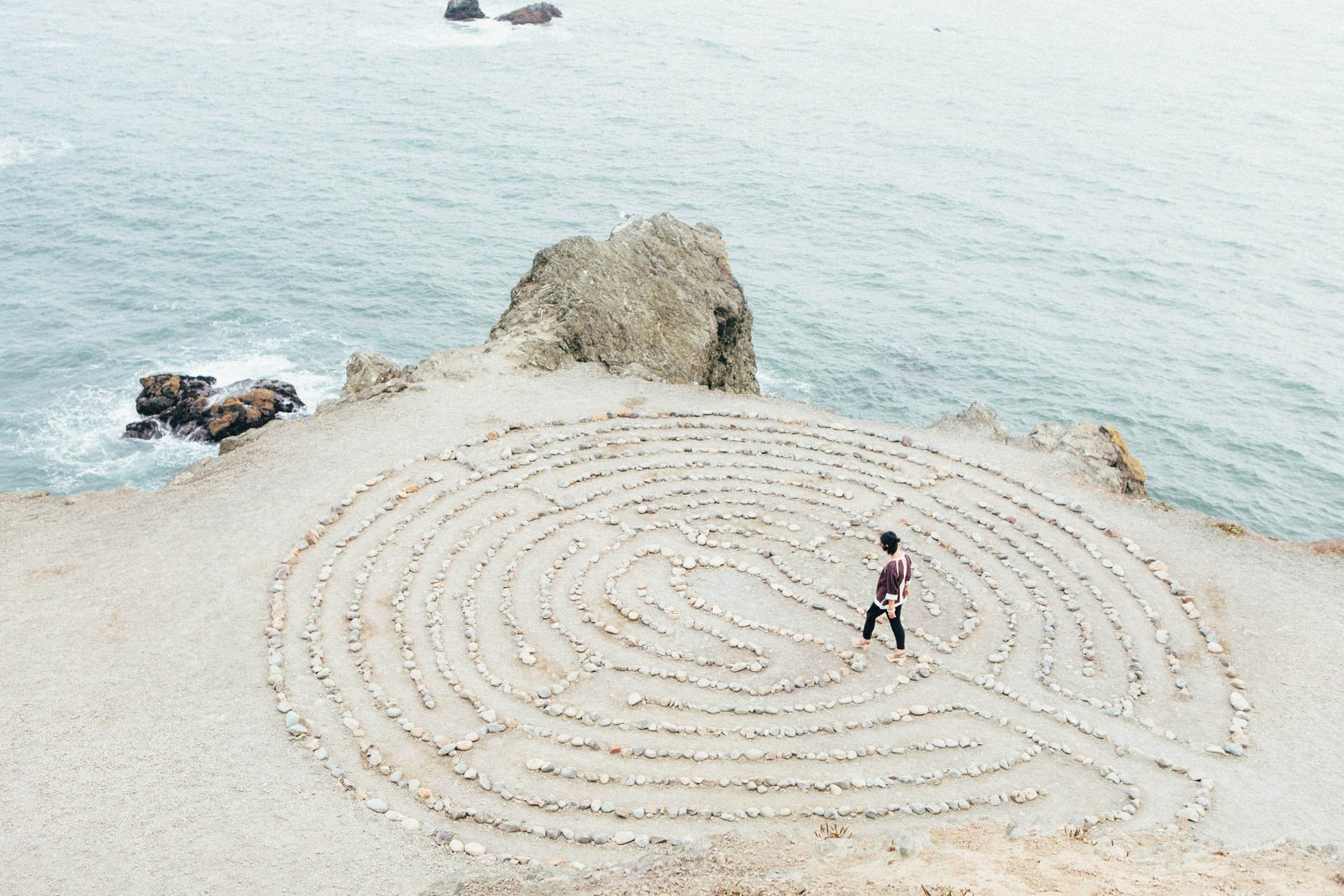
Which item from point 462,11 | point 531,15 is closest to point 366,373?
point 531,15

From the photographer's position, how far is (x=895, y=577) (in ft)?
60.0

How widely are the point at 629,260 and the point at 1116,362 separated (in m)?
28.2

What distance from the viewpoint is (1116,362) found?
50.6 m

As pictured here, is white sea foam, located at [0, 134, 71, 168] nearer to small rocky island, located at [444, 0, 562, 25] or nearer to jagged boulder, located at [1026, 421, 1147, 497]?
small rocky island, located at [444, 0, 562, 25]

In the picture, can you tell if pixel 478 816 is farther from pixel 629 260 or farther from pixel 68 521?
pixel 629 260

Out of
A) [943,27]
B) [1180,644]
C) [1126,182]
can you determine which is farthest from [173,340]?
[943,27]

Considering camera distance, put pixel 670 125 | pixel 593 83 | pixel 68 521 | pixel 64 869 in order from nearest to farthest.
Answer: pixel 64 869, pixel 68 521, pixel 670 125, pixel 593 83

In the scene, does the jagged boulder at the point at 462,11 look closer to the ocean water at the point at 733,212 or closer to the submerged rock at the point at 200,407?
the ocean water at the point at 733,212

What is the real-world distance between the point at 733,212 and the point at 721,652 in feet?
156

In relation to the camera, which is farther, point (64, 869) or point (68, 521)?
point (68, 521)

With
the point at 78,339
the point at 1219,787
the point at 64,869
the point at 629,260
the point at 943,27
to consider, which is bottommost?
the point at 78,339

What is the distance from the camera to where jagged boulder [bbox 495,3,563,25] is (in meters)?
105

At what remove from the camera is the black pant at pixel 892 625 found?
1898cm

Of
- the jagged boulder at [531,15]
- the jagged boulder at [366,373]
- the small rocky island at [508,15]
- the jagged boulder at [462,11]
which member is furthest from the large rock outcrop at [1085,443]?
the jagged boulder at [462,11]
